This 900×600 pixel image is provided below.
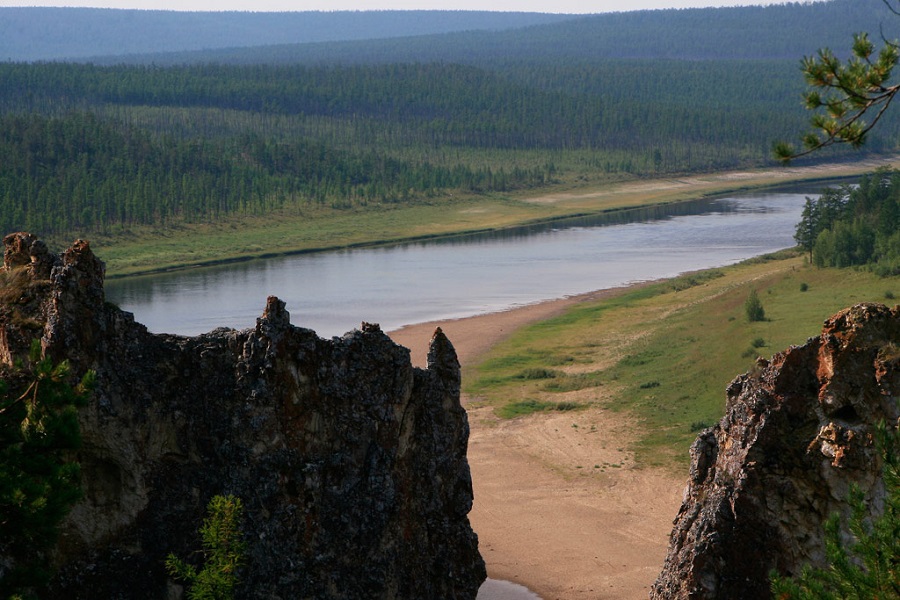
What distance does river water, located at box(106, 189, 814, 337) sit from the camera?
7425 cm

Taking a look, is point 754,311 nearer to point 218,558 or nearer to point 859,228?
point 859,228

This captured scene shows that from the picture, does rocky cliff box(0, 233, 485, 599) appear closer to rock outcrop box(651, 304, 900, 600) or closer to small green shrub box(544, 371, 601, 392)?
rock outcrop box(651, 304, 900, 600)

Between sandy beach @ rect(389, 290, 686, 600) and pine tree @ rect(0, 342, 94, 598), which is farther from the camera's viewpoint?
sandy beach @ rect(389, 290, 686, 600)

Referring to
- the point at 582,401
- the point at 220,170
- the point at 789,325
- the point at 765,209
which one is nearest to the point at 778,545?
the point at 582,401

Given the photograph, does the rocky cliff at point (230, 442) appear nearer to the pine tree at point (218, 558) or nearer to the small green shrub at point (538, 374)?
the pine tree at point (218, 558)

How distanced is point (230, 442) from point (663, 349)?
3655 centimetres

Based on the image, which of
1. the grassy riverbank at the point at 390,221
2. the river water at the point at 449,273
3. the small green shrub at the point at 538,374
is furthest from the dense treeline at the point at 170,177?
the small green shrub at the point at 538,374

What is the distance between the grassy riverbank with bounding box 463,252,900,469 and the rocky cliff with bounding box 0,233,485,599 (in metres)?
19.2

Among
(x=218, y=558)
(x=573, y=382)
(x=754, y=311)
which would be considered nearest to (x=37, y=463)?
(x=218, y=558)

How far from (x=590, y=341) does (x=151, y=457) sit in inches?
1678

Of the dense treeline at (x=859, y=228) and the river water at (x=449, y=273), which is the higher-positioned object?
the dense treeline at (x=859, y=228)

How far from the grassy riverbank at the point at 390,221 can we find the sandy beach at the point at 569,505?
189 feet

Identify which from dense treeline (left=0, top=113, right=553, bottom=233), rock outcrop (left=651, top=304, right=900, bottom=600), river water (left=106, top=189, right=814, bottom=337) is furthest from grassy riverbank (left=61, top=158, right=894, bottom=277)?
rock outcrop (left=651, top=304, right=900, bottom=600)

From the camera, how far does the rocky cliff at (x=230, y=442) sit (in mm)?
19438
